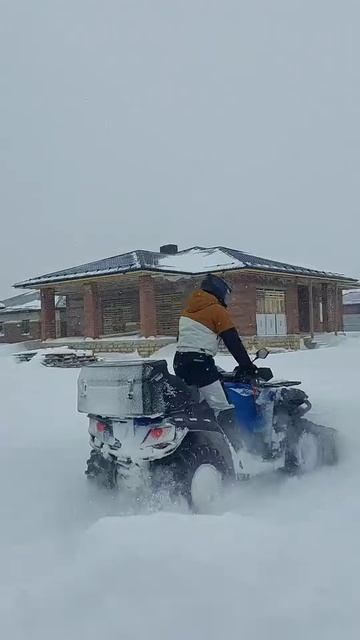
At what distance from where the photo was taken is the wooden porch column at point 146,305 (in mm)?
21594

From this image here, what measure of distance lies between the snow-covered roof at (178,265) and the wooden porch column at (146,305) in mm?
645

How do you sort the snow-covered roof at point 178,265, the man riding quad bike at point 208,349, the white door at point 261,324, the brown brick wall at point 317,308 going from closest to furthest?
the man riding quad bike at point 208,349
the snow-covered roof at point 178,265
the white door at point 261,324
the brown brick wall at point 317,308

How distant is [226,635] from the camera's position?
7.73ft

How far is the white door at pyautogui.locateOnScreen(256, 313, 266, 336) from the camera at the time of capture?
22.4m

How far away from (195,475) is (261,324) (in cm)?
1897

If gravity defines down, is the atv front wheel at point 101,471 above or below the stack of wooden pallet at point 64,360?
below

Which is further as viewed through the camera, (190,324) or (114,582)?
(190,324)

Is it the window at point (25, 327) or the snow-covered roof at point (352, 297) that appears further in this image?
the snow-covered roof at point (352, 297)

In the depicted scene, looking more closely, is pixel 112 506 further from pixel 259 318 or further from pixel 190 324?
pixel 259 318

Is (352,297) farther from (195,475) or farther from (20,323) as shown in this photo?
(195,475)

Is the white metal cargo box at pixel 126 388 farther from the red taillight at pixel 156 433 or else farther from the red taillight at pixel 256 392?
the red taillight at pixel 256 392

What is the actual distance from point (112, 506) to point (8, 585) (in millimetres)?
1476

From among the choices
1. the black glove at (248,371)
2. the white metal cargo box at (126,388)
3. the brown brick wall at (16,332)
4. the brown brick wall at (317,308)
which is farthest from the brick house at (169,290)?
the white metal cargo box at (126,388)

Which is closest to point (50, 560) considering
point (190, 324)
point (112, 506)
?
point (112, 506)
